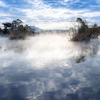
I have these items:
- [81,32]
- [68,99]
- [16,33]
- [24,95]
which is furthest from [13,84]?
[16,33]

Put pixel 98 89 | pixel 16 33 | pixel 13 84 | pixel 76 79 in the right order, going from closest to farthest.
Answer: pixel 98 89 → pixel 13 84 → pixel 76 79 → pixel 16 33

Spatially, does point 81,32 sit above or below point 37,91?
above

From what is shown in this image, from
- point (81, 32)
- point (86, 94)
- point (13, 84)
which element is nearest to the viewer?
point (86, 94)

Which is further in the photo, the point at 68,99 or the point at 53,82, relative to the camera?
the point at 53,82

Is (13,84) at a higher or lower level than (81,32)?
lower

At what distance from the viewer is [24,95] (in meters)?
5.56

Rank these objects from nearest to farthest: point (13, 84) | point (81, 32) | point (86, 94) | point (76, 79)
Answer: point (86, 94)
point (13, 84)
point (76, 79)
point (81, 32)

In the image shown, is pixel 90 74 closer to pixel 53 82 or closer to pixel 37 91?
pixel 53 82

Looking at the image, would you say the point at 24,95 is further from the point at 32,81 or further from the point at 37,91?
the point at 32,81

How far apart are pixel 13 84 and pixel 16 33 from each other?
58.5 metres

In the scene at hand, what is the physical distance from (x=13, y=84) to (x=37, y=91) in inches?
60.9

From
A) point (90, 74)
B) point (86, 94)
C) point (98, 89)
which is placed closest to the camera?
point (86, 94)

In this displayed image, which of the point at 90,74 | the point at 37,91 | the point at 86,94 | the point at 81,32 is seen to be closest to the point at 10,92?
the point at 37,91

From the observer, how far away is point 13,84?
6711 millimetres
